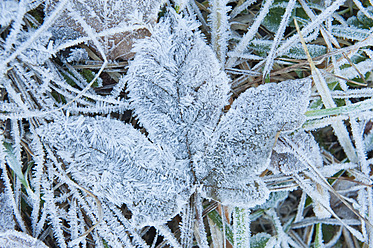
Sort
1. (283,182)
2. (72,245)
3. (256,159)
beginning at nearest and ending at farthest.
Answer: (256,159) → (72,245) → (283,182)

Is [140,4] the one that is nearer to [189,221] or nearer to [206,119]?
[206,119]

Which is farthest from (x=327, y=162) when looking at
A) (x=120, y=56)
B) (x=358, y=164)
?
(x=120, y=56)

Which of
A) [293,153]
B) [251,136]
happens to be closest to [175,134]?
[251,136]

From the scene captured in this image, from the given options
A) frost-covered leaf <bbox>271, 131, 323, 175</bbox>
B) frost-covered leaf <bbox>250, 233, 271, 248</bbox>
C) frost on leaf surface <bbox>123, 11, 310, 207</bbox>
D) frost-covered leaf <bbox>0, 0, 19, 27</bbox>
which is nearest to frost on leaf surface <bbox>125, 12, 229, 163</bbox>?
frost on leaf surface <bbox>123, 11, 310, 207</bbox>

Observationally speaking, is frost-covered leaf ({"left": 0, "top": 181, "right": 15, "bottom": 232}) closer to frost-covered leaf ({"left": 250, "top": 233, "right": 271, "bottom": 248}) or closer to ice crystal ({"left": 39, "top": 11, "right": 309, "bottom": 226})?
ice crystal ({"left": 39, "top": 11, "right": 309, "bottom": 226})

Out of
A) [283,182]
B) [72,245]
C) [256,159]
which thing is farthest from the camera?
[283,182]

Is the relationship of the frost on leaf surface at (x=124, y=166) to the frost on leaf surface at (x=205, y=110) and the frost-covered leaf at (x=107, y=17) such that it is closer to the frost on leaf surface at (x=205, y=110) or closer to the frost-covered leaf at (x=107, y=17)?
the frost on leaf surface at (x=205, y=110)

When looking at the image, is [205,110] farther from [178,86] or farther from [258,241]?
[258,241]
